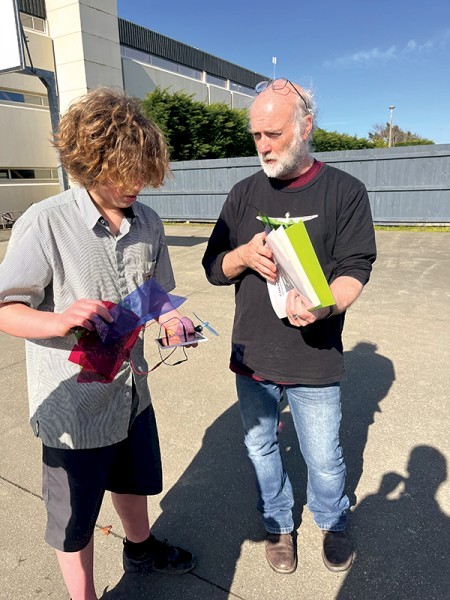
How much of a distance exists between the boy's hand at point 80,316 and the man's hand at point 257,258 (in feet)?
2.23

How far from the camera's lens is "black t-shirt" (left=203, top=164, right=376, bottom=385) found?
1811 millimetres

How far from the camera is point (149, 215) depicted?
1.70m

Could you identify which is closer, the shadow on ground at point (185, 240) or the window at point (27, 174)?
the shadow on ground at point (185, 240)

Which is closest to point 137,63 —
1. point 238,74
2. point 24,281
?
point 238,74

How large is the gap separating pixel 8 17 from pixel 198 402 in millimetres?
9637

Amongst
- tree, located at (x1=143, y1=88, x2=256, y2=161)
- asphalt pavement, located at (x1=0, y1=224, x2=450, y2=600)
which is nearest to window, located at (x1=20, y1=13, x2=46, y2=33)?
tree, located at (x1=143, y1=88, x2=256, y2=161)

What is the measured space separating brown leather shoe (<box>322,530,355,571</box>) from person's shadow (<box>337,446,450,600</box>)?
0.05 meters

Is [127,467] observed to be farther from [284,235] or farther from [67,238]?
[284,235]

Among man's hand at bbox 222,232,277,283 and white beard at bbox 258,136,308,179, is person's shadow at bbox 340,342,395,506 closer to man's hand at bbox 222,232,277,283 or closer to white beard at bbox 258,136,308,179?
man's hand at bbox 222,232,277,283

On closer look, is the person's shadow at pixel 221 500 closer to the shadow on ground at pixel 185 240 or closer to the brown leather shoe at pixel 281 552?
the brown leather shoe at pixel 281 552

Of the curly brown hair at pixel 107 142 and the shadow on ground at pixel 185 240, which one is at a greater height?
the curly brown hair at pixel 107 142

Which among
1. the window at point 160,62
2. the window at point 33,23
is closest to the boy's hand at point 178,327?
the window at point 33,23

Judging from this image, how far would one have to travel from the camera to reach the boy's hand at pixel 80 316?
1.24 metres

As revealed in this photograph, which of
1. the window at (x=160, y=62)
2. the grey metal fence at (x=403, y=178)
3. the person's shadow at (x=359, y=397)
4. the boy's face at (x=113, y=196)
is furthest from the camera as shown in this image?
the window at (x=160, y=62)
